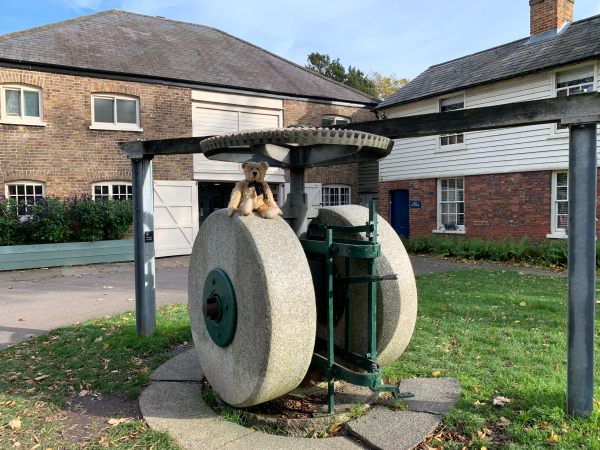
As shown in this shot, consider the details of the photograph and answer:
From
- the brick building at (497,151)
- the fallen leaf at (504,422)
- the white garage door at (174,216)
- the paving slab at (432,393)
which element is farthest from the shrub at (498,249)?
the fallen leaf at (504,422)

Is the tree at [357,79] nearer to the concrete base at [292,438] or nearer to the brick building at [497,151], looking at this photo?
the brick building at [497,151]

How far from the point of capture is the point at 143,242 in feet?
17.6

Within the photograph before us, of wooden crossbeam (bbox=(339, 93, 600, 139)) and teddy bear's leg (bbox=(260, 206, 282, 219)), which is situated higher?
wooden crossbeam (bbox=(339, 93, 600, 139))

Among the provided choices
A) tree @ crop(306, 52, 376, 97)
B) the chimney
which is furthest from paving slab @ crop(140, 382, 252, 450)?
tree @ crop(306, 52, 376, 97)

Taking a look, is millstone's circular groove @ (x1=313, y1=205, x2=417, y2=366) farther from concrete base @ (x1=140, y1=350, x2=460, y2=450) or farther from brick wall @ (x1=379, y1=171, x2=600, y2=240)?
brick wall @ (x1=379, y1=171, x2=600, y2=240)

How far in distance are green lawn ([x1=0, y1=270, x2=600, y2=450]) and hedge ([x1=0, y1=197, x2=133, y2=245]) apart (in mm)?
6706

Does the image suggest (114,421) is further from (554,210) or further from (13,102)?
(554,210)

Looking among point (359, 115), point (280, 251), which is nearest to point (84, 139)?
point (359, 115)

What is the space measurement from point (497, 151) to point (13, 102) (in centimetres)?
1377

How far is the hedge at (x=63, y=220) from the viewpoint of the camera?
11977 mm

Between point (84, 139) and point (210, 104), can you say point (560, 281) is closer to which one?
point (210, 104)

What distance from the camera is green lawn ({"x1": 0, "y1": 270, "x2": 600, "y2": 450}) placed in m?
3.12

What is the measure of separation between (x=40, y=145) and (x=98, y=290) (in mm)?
6106

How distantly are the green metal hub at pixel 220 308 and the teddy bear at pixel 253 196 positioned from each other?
19.6 inches
